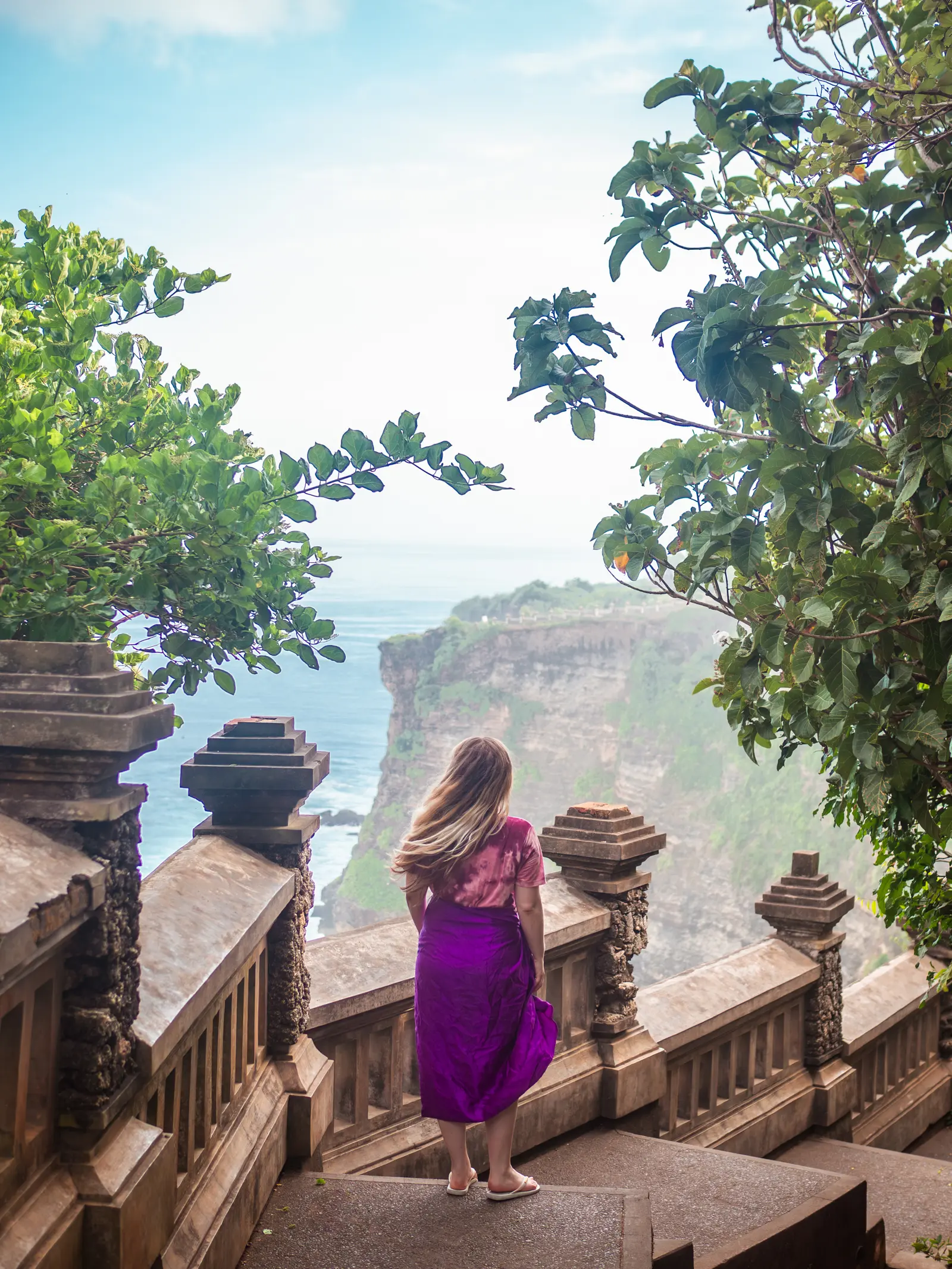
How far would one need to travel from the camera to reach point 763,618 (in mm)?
3322

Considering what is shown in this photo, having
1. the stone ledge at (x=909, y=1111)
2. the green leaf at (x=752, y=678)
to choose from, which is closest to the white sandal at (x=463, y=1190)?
the green leaf at (x=752, y=678)

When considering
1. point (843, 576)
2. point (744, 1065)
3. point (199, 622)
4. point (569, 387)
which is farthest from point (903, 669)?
point (744, 1065)

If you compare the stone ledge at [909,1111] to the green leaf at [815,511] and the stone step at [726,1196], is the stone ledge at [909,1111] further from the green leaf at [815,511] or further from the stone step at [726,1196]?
the green leaf at [815,511]

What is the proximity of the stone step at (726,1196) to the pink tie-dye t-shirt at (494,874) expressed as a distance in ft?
4.16

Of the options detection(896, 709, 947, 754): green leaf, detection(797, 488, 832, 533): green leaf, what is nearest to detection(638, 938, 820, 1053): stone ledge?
detection(896, 709, 947, 754): green leaf

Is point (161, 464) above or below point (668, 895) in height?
above

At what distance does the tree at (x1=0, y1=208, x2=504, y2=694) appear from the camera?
2.40 meters

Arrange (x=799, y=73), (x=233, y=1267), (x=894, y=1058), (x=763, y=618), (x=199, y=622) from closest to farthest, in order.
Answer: (x=199, y=622) < (x=233, y=1267) < (x=763, y=618) < (x=799, y=73) < (x=894, y=1058)

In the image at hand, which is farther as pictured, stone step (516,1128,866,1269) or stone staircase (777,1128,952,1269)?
stone staircase (777,1128,952,1269)

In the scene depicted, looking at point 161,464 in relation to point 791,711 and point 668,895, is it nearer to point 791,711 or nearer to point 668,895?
point 791,711

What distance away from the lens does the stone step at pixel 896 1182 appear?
562cm

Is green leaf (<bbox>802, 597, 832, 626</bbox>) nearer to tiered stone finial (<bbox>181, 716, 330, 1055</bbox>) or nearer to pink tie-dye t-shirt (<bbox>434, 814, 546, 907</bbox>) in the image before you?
pink tie-dye t-shirt (<bbox>434, 814, 546, 907</bbox>)

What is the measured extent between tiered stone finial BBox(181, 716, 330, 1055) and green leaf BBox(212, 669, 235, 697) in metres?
1.01

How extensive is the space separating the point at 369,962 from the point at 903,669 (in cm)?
237
